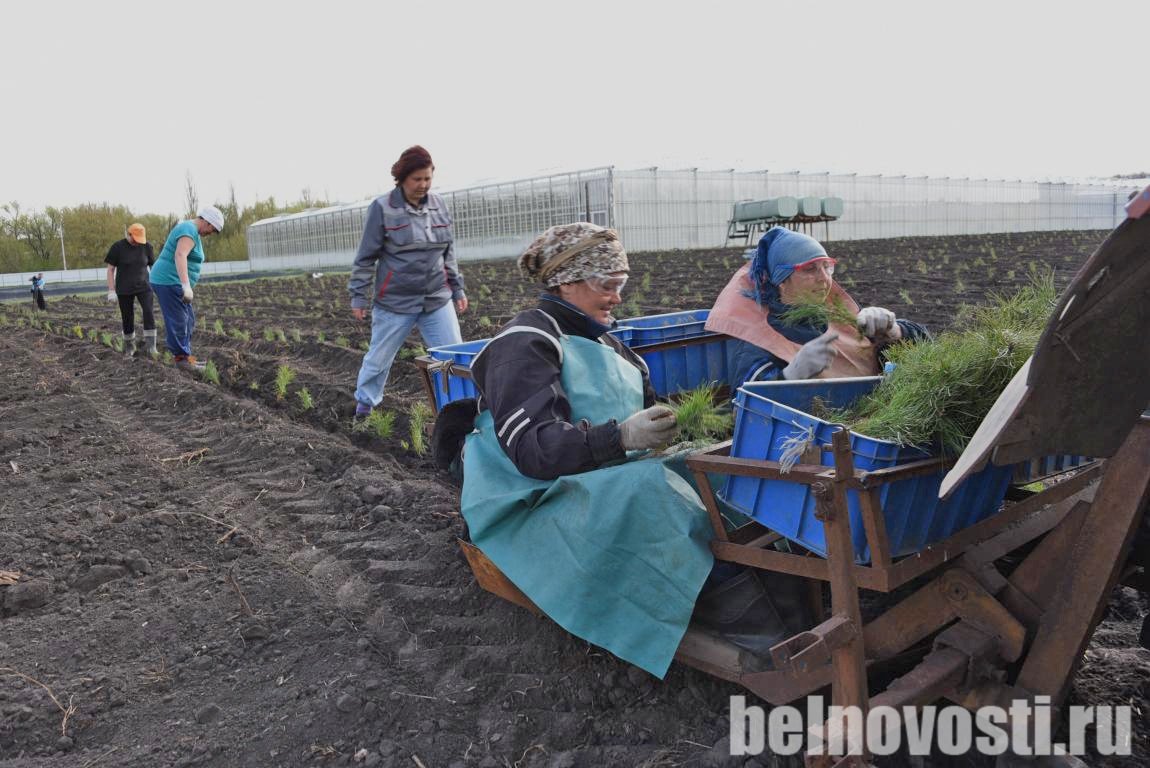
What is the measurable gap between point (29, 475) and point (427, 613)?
308 cm

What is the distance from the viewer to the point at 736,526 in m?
2.44

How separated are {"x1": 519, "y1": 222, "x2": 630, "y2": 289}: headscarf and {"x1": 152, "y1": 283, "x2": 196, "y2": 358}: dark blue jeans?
6.36 metres

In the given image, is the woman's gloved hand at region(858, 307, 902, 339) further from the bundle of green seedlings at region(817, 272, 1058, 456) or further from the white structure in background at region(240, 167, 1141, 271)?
the white structure in background at region(240, 167, 1141, 271)

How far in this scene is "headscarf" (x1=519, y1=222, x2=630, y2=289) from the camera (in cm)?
266

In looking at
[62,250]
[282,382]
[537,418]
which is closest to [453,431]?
[537,418]

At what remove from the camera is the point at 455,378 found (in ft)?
11.7

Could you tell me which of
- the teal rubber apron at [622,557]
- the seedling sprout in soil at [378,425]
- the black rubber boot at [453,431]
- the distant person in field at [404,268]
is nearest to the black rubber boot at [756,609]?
the teal rubber apron at [622,557]

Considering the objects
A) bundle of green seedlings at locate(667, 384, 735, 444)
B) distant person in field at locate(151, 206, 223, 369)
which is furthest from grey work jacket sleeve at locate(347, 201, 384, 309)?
bundle of green seedlings at locate(667, 384, 735, 444)

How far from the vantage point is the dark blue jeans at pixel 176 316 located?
8.02 metres

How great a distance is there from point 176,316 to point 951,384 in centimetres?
781

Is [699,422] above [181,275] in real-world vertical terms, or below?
below

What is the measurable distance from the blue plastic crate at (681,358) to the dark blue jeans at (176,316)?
580 centimetres

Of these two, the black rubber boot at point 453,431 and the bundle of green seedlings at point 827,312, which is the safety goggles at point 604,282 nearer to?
the black rubber boot at point 453,431

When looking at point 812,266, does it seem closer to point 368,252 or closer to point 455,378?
point 455,378
